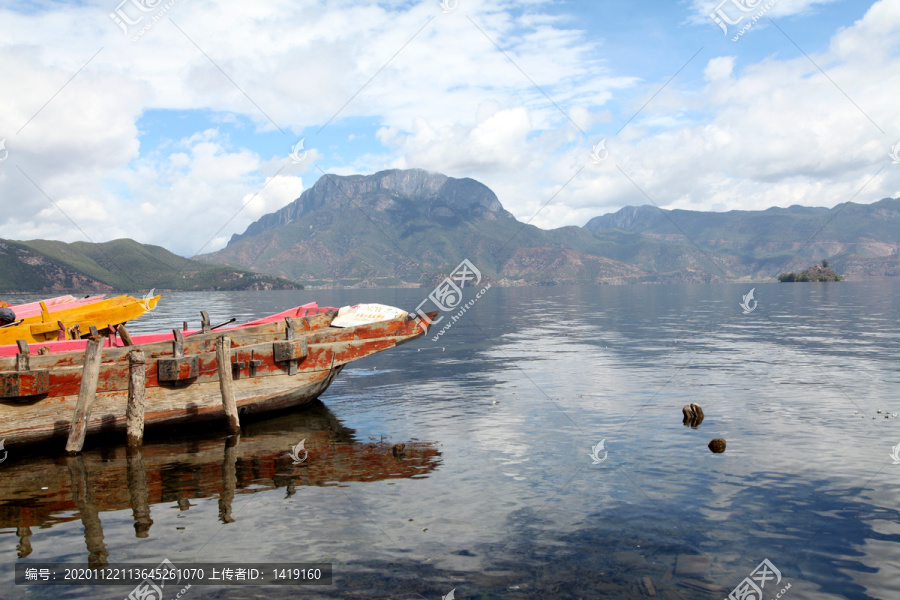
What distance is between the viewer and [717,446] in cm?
1501

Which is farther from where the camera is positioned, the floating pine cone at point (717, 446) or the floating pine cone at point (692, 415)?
the floating pine cone at point (692, 415)

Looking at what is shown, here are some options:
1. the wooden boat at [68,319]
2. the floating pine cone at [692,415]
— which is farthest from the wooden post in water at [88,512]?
the floating pine cone at [692,415]

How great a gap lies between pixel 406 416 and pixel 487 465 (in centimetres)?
633

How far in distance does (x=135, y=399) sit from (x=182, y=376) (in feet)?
4.75

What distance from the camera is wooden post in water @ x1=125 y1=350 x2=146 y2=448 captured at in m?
15.4

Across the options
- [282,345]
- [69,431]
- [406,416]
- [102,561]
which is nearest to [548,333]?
[406,416]

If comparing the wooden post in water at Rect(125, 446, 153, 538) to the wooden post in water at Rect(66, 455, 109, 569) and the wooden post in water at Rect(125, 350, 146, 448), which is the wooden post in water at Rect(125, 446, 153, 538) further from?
the wooden post in water at Rect(66, 455, 109, 569)

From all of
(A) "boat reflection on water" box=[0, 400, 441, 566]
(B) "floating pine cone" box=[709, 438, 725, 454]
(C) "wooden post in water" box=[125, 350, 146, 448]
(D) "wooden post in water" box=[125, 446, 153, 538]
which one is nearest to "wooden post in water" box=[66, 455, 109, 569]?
(A) "boat reflection on water" box=[0, 400, 441, 566]

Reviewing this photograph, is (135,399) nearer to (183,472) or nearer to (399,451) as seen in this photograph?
(183,472)

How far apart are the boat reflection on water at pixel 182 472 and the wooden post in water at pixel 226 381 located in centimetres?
50

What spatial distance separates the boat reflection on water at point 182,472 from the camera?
37.3ft

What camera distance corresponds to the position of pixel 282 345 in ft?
59.5

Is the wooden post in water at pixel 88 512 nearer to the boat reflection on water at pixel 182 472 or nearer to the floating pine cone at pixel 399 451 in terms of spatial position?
the boat reflection on water at pixel 182 472

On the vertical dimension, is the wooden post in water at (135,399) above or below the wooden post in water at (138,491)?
above
